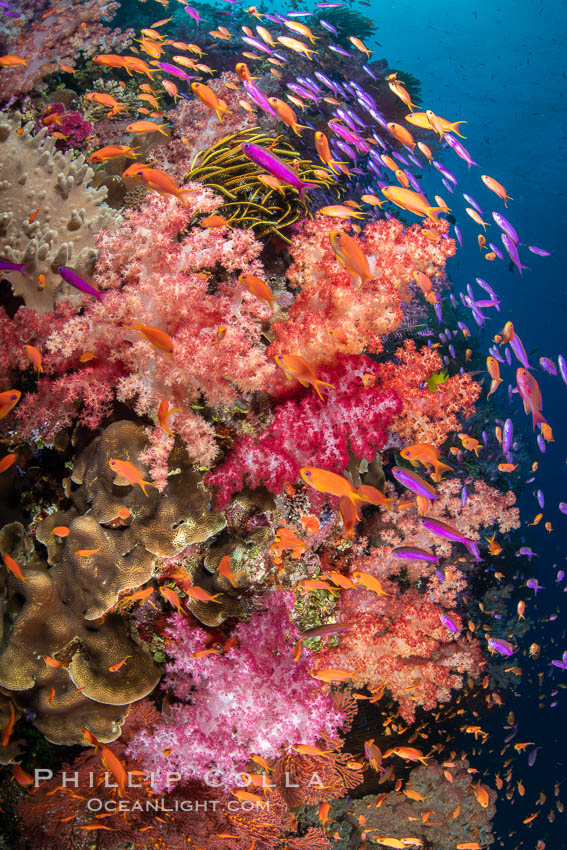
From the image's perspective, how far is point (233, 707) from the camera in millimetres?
3402

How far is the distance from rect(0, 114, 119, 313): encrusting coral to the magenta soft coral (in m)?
2.09

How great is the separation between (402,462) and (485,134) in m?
45.8

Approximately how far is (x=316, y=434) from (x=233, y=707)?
7.56 ft

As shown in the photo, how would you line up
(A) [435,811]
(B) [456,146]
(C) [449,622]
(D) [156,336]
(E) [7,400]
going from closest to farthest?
(D) [156,336] < (E) [7,400] < (C) [449,622] < (B) [456,146] < (A) [435,811]

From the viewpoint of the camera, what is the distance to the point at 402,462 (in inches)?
210

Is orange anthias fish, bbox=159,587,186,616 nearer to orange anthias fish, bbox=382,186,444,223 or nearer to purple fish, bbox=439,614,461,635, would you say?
purple fish, bbox=439,614,461,635

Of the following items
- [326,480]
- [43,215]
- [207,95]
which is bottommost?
[43,215]

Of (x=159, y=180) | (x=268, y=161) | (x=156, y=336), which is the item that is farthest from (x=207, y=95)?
(x=156, y=336)

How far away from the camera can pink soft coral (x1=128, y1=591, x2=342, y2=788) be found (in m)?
3.39

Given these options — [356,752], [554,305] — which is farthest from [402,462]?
[554,305]

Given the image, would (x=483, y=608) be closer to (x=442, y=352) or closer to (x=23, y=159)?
→ (x=442, y=352)

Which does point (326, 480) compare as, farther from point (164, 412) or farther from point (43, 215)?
point (43, 215)

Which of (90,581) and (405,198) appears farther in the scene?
(405,198)

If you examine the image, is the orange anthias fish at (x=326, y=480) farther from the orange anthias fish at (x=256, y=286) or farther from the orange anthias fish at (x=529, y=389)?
the orange anthias fish at (x=529, y=389)
